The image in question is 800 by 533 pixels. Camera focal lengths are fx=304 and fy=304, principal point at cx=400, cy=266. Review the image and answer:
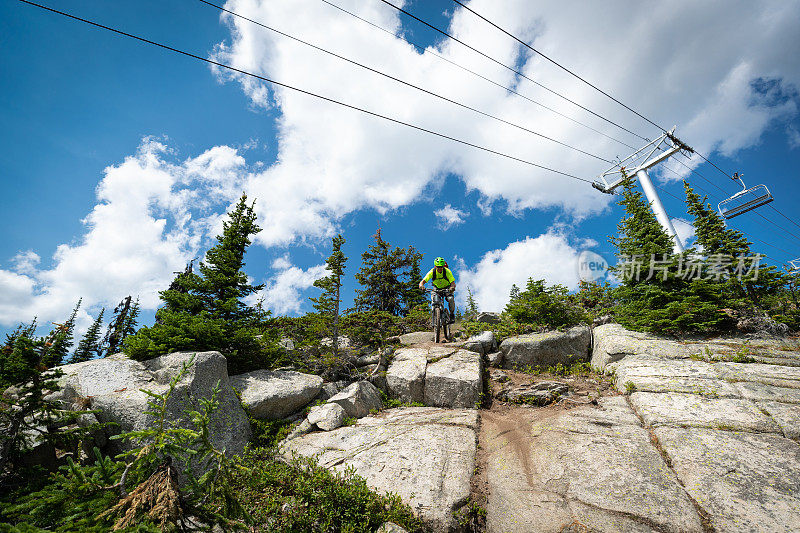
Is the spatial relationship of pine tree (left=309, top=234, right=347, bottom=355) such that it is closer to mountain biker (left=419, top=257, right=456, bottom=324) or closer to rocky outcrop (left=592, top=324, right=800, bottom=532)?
mountain biker (left=419, top=257, right=456, bottom=324)

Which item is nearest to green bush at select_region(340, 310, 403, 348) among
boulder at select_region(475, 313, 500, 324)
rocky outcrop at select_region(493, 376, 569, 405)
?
rocky outcrop at select_region(493, 376, 569, 405)

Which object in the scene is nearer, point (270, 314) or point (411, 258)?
point (270, 314)

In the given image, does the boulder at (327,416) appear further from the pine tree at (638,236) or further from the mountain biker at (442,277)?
the pine tree at (638,236)

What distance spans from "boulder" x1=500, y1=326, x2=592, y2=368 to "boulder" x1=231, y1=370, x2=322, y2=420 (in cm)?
769

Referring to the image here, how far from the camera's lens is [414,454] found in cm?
684

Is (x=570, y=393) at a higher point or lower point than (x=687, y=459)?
higher

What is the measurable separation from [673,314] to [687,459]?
7792 mm

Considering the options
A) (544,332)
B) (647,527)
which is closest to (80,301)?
(544,332)

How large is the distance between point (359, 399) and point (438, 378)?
2710mm

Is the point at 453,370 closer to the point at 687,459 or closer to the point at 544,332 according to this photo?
the point at 544,332

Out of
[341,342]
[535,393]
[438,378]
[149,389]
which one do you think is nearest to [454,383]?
[438,378]

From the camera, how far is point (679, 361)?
9.45 m

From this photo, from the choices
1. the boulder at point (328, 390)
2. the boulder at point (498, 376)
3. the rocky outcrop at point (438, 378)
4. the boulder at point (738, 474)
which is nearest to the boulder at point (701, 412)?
the boulder at point (738, 474)

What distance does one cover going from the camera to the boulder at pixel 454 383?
9859 mm
